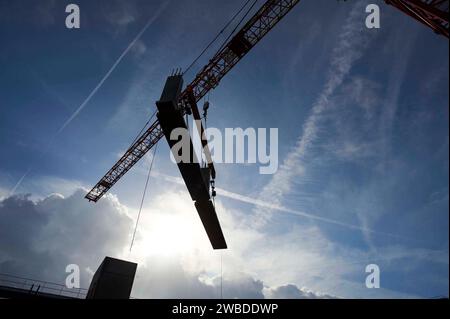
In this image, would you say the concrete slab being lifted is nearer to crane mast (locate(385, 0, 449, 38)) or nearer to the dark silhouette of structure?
the dark silhouette of structure

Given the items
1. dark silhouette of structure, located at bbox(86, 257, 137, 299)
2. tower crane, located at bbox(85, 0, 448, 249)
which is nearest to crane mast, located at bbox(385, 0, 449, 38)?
tower crane, located at bbox(85, 0, 448, 249)

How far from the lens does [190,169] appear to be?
8.57 metres

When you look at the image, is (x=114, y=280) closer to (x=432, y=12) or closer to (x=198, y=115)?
(x=198, y=115)

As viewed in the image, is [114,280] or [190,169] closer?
[190,169]

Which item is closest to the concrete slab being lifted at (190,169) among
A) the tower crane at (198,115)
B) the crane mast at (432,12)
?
the tower crane at (198,115)

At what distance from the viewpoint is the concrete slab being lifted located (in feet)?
23.1

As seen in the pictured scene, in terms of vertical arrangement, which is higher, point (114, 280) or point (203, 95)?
point (203, 95)

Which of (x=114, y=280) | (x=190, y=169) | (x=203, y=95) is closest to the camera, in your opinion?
(x=190, y=169)

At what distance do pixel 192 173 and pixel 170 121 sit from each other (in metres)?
2.30

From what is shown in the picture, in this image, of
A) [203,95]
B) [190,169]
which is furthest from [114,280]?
[203,95]

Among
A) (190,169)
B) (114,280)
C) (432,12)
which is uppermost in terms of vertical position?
(432,12)
